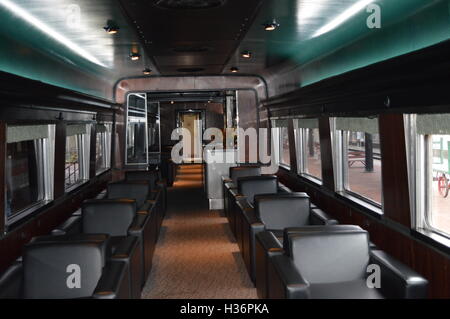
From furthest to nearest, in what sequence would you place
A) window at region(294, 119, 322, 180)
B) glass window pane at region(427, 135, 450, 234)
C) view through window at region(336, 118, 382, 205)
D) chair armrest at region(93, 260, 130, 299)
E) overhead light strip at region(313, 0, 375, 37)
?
window at region(294, 119, 322, 180) → view through window at region(336, 118, 382, 205) → overhead light strip at region(313, 0, 375, 37) → glass window pane at region(427, 135, 450, 234) → chair armrest at region(93, 260, 130, 299)

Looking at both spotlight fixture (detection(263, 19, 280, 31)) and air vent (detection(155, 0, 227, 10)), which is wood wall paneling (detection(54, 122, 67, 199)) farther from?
spotlight fixture (detection(263, 19, 280, 31))

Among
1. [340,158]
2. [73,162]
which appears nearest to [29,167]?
[73,162]

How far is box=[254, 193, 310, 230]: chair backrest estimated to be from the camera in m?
5.73

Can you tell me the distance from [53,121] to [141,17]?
78.8 inches

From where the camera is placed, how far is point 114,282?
329cm

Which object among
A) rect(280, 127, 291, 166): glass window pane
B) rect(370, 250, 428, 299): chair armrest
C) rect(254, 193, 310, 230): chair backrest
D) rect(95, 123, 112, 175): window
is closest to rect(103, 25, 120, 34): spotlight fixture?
rect(254, 193, 310, 230): chair backrest

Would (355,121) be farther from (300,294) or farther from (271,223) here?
(300,294)

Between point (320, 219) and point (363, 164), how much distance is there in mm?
892

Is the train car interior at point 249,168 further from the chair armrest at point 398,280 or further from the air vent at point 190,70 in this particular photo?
the air vent at point 190,70

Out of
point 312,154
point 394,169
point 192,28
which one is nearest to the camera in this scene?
point 394,169

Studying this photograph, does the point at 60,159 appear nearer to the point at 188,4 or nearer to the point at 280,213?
the point at 280,213

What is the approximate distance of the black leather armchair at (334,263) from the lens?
3.58 m

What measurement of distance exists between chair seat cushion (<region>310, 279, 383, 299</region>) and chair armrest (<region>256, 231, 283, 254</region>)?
421mm

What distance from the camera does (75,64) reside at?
7129 millimetres
